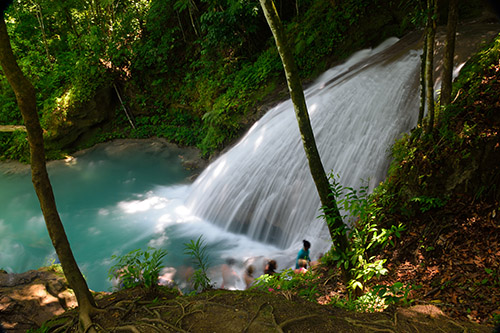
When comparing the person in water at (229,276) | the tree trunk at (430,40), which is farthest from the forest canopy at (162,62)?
the tree trunk at (430,40)

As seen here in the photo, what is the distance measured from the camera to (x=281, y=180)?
6988 millimetres

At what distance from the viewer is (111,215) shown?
8969 mm

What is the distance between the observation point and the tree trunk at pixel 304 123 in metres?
3.27

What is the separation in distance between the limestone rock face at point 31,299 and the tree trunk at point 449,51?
6.36 metres

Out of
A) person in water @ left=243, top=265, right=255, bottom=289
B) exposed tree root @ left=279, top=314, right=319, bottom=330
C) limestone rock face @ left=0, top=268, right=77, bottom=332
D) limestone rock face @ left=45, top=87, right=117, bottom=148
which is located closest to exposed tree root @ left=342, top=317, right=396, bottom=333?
exposed tree root @ left=279, top=314, right=319, bottom=330

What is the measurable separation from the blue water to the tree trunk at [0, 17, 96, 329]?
9.78 feet

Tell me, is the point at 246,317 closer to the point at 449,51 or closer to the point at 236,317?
the point at 236,317

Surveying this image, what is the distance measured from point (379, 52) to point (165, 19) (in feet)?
35.3

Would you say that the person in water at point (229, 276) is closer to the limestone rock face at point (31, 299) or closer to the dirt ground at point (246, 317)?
the dirt ground at point (246, 317)

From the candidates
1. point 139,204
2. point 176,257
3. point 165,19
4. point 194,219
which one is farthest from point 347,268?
point 165,19

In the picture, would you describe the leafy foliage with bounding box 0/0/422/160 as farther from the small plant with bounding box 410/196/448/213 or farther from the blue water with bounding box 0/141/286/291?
the small plant with bounding box 410/196/448/213

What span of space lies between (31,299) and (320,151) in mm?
5905

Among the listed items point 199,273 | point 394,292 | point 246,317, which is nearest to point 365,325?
point 394,292

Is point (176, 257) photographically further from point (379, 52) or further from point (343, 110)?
point (379, 52)
